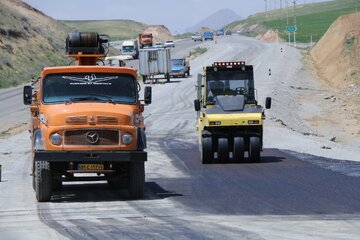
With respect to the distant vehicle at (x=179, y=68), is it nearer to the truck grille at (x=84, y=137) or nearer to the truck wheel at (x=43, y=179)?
the truck wheel at (x=43, y=179)

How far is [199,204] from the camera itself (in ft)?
58.4

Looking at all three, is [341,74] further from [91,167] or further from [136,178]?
[91,167]

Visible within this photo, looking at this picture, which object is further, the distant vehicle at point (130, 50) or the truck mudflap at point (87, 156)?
the distant vehicle at point (130, 50)

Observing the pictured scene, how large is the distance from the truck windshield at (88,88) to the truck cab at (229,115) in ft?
28.6

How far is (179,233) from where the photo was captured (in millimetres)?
13922

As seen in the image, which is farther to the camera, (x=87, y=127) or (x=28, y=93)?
(x=28, y=93)

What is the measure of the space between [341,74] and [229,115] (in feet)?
172

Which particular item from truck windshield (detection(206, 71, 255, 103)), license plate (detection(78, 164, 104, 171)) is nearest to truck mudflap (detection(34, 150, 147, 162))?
license plate (detection(78, 164, 104, 171))

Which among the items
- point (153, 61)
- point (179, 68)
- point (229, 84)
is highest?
point (229, 84)

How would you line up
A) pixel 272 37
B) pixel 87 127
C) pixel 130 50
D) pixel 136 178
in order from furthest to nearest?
1. pixel 272 37
2. pixel 130 50
3. pixel 136 178
4. pixel 87 127

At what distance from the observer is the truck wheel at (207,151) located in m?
27.9

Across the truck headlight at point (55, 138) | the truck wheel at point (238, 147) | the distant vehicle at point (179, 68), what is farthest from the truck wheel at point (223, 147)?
the distant vehicle at point (179, 68)

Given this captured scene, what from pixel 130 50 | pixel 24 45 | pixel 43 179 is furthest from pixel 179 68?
pixel 43 179

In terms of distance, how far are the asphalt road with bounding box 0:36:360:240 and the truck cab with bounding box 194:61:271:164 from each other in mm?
745
